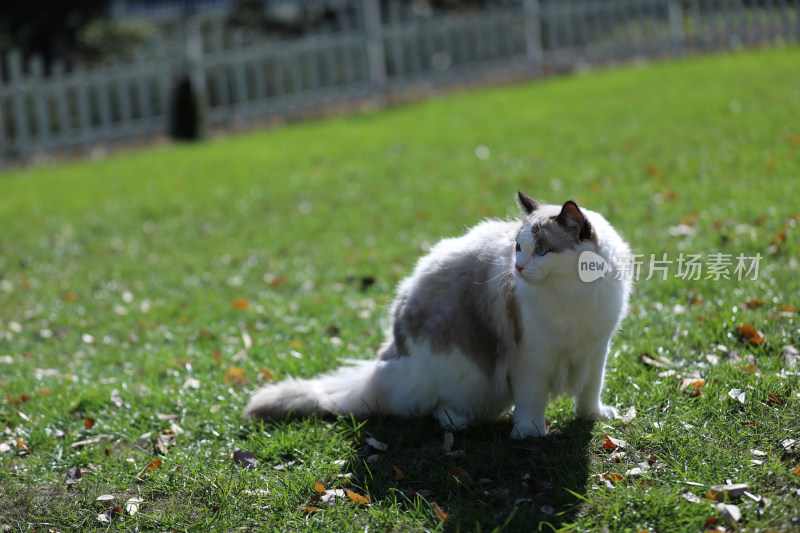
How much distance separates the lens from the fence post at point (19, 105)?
38.4ft

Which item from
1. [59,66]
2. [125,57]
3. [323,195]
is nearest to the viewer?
[323,195]

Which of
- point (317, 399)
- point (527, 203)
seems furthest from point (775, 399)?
point (317, 399)

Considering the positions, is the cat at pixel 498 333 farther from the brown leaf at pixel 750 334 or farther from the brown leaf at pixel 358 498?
the brown leaf at pixel 750 334

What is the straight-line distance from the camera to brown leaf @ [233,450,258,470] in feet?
12.3

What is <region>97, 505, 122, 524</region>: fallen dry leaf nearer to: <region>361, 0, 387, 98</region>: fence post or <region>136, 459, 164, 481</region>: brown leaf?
<region>136, 459, 164, 481</region>: brown leaf

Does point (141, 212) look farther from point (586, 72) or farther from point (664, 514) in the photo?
point (586, 72)

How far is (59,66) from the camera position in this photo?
1204 centimetres

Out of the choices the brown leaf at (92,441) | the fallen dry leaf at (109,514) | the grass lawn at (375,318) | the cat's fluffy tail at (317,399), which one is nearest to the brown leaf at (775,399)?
the grass lawn at (375,318)

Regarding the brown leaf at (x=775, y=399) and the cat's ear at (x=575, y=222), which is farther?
the brown leaf at (x=775, y=399)

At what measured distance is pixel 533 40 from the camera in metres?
14.2

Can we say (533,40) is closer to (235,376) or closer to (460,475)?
(235,376)

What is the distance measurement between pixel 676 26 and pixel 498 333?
11972 millimetres

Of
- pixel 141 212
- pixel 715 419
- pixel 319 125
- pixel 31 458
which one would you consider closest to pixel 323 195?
pixel 141 212

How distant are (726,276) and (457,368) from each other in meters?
2.35
